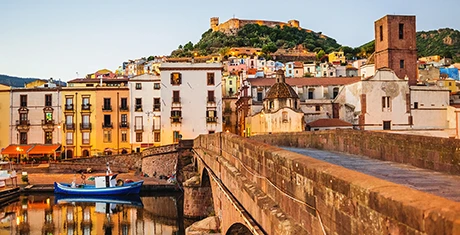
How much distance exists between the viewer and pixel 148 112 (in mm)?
51625

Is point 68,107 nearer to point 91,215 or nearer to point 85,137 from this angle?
point 85,137

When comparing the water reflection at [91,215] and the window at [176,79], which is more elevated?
the window at [176,79]

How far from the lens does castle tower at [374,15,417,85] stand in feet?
203

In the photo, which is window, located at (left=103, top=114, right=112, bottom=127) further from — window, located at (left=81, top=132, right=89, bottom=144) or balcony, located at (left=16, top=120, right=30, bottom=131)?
balcony, located at (left=16, top=120, right=30, bottom=131)

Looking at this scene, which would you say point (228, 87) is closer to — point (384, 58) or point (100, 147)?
point (384, 58)

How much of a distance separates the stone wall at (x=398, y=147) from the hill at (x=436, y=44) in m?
133

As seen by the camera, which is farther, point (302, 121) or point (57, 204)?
point (302, 121)

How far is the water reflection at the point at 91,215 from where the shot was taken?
28.1 metres

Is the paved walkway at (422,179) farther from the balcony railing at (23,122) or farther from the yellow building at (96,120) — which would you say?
the balcony railing at (23,122)

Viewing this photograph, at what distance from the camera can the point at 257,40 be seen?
562ft

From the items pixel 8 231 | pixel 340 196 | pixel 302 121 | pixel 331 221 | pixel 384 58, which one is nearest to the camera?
pixel 340 196

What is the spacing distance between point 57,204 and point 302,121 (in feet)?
91.0

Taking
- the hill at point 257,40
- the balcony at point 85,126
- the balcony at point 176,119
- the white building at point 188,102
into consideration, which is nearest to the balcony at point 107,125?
the balcony at point 85,126

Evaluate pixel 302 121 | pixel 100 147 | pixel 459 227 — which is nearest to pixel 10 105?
pixel 100 147
